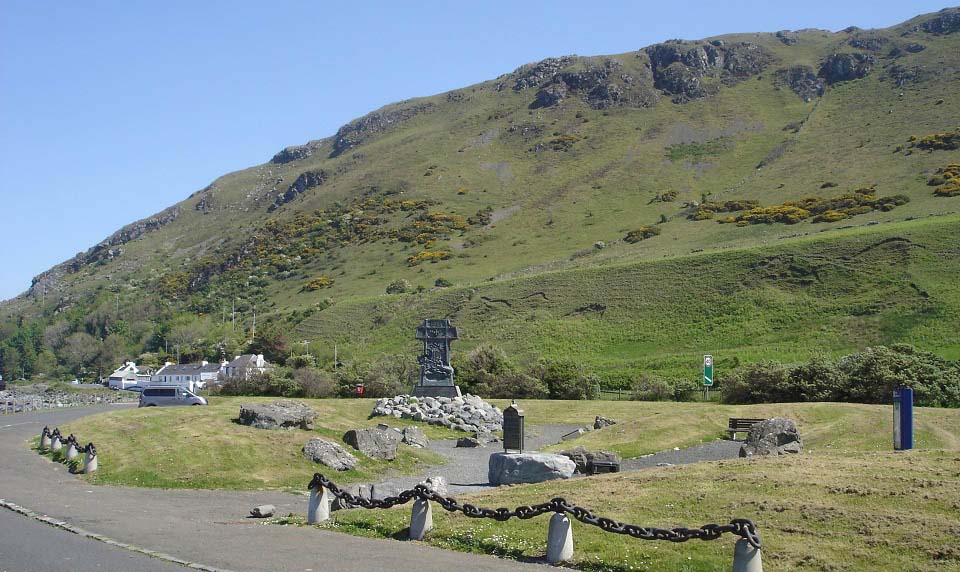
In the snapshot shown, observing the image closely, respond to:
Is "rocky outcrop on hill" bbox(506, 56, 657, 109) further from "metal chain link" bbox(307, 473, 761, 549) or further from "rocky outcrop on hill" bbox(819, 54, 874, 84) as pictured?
"metal chain link" bbox(307, 473, 761, 549)

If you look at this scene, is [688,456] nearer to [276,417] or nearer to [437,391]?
[276,417]

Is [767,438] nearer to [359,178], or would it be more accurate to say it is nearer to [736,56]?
[359,178]

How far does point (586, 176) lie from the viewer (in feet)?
484

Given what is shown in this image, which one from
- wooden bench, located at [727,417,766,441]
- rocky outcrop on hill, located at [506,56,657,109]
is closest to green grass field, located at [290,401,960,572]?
wooden bench, located at [727,417,766,441]

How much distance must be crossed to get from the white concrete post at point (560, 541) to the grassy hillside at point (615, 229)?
53.1 meters

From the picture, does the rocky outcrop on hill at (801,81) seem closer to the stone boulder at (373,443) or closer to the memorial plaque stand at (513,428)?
the stone boulder at (373,443)

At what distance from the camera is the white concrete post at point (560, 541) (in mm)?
11102

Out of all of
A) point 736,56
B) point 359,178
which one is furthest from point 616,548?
point 736,56

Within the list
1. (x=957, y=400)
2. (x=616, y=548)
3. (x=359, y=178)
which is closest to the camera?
(x=616, y=548)

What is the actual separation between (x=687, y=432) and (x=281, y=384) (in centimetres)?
2934

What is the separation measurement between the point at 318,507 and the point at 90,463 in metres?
11.8

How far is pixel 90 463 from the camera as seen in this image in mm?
23203

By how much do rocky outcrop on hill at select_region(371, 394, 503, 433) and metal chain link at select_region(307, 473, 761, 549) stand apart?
2402cm

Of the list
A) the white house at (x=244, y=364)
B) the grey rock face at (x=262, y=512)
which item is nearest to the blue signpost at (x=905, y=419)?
the grey rock face at (x=262, y=512)
